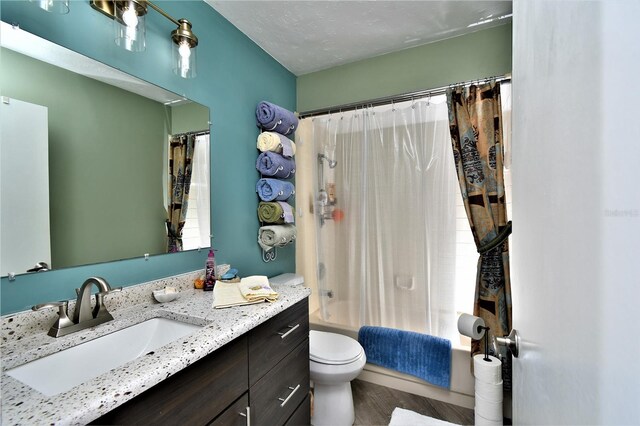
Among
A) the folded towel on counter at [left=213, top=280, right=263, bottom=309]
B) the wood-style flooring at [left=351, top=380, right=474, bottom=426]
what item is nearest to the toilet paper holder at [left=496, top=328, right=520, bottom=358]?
the folded towel on counter at [left=213, top=280, right=263, bottom=309]

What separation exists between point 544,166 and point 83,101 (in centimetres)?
153

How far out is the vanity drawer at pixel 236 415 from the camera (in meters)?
0.94

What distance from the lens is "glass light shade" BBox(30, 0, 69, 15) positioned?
959 mm

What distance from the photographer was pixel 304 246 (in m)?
2.53

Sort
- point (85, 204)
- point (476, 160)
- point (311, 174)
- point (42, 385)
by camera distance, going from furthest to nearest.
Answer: point (311, 174)
point (476, 160)
point (85, 204)
point (42, 385)

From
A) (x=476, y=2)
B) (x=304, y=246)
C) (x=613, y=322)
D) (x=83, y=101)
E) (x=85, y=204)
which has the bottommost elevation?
(x=304, y=246)

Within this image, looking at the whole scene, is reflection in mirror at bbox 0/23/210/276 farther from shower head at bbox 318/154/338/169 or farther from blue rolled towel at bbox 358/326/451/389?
blue rolled towel at bbox 358/326/451/389

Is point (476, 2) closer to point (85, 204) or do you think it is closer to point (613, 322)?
point (613, 322)

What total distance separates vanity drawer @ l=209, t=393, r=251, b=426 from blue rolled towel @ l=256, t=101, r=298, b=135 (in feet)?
5.53

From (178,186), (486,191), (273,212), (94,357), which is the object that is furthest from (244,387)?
(486,191)

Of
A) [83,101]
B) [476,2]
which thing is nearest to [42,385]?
[83,101]

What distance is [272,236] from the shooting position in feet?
6.63

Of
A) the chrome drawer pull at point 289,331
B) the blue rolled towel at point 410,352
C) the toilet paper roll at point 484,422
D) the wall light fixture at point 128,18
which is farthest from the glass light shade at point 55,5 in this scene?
the toilet paper roll at point 484,422

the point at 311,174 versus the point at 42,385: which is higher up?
the point at 311,174
